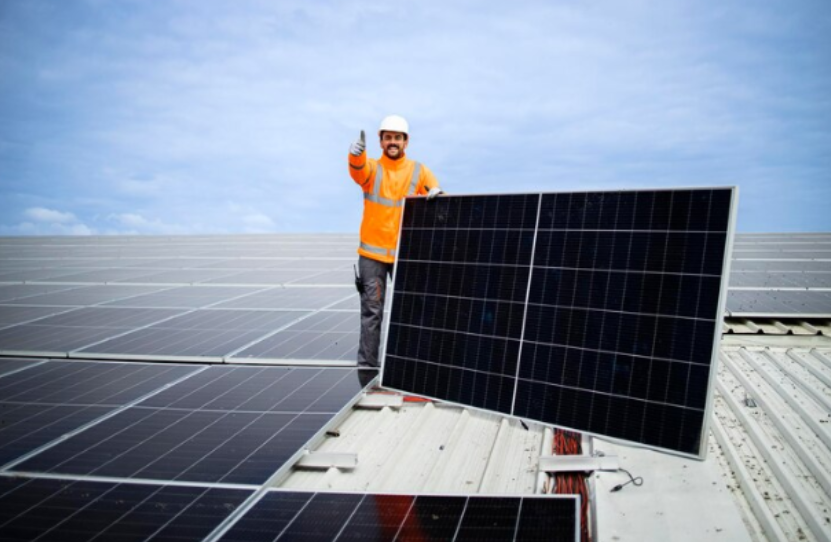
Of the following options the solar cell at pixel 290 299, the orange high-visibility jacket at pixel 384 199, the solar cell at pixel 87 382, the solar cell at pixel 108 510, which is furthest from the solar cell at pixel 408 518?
the solar cell at pixel 290 299

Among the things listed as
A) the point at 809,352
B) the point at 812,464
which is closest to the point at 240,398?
the point at 812,464

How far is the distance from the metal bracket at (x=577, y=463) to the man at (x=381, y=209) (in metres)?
2.63

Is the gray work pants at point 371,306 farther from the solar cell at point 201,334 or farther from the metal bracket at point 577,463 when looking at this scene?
the metal bracket at point 577,463

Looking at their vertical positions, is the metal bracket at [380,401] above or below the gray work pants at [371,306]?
below

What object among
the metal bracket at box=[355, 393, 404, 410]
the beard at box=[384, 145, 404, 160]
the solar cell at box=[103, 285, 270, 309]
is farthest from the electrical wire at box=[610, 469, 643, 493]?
the solar cell at box=[103, 285, 270, 309]

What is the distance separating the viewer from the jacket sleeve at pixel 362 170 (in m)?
6.22

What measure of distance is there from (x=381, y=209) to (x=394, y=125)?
0.93m

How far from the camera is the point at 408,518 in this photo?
3514 millimetres

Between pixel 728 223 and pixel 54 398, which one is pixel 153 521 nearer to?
pixel 54 398

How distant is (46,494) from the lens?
400 cm

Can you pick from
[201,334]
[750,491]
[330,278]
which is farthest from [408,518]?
[330,278]

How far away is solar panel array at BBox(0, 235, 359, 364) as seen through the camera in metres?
7.57

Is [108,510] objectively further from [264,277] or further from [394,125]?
[264,277]

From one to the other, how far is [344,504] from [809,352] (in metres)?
6.80
